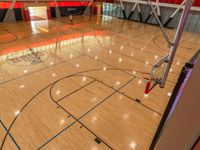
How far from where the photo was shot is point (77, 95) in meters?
4.20

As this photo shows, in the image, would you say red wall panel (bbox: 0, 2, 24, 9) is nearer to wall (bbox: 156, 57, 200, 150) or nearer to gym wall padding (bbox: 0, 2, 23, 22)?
gym wall padding (bbox: 0, 2, 23, 22)

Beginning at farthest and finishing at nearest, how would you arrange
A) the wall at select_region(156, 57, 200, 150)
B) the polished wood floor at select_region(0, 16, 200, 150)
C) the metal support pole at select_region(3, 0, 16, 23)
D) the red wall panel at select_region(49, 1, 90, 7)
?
the red wall panel at select_region(49, 1, 90, 7), the metal support pole at select_region(3, 0, 16, 23), the polished wood floor at select_region(0, 16, 200, 150), the wall at select_region(156, 57, 200, 150)

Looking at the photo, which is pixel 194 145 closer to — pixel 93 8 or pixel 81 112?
pixel 81 112

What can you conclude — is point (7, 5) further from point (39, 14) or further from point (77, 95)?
point (77, 95)

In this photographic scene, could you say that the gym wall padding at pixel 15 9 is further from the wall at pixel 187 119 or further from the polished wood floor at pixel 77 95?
the wall at pixel 187 119

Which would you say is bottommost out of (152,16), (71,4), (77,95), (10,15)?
(77,95)

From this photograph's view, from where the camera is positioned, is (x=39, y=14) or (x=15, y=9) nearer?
(x=15, y=9)

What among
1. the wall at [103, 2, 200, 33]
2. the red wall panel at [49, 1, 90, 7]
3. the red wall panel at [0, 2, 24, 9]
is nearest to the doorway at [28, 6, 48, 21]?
the red wall panel at [49, 1, 90, 7]

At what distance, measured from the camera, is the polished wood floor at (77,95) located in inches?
119

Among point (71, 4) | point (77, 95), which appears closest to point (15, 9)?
point (71, 4)

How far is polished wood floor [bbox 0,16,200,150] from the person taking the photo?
303 centimetres

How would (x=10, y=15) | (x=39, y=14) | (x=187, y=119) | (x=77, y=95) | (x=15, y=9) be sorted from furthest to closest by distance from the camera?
(x=39, y=14)
(x=15, y=9)
(x=10, y=15)
(x=77, y=95)
(x=187, y=119)

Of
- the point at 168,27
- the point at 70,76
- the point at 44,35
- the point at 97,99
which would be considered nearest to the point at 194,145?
the point at 97,99

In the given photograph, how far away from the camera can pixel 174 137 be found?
3.05ft
